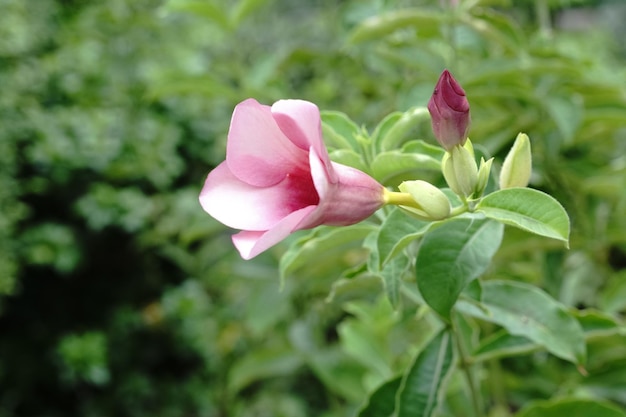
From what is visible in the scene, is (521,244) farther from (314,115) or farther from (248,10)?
(248,10)

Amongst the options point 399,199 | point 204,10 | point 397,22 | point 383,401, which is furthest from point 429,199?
point 204,10

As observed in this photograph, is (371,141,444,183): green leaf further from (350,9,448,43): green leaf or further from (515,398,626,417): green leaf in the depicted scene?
(350,9,448,43): green leaf

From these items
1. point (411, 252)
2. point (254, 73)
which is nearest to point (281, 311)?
point (254, 73)

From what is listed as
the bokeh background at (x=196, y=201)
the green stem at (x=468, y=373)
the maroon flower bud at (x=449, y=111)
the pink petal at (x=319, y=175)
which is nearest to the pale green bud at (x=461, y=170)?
the maroon flower bud at (x=449, y=111)

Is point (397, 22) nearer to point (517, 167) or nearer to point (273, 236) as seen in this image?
point (517, 167)

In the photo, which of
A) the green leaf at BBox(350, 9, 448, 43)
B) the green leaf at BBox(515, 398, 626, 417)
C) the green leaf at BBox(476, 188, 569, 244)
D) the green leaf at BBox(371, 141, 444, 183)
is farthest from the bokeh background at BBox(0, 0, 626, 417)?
the green leaf at BBox(476, 188, 569, 244)

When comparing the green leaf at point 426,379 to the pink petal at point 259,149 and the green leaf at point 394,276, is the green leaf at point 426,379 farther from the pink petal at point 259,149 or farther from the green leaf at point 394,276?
the pink petal at point 259,149
